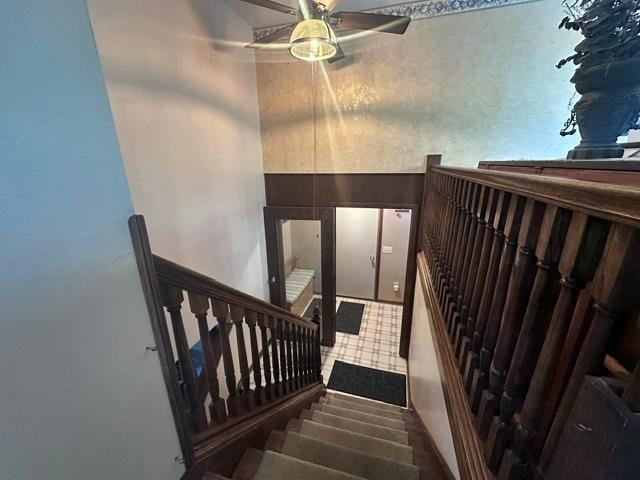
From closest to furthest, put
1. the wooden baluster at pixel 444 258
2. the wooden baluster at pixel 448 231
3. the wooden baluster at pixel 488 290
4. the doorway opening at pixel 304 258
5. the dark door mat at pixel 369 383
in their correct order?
the wooden baluster at pixel 488 290 → the wooden baluster at pixel 448 231 → the wooden baluster at pixel 444 258 → the dark door mat at pixel 369 383 → the doorway opening at pixel 304 258

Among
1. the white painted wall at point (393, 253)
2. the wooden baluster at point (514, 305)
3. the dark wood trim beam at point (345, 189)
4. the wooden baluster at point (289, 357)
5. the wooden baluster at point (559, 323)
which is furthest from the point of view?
Result: the white painted wall at point (393, 253)

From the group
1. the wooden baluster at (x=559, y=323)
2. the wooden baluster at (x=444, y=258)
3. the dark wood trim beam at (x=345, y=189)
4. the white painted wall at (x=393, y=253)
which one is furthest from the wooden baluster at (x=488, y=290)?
the white painted wall at (x=393, y=253)

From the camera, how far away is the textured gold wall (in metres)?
2.34

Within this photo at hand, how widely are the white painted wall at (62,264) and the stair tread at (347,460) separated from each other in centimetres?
97

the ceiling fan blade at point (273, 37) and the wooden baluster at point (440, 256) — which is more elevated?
the ceiling fan blade at point (273, 37)

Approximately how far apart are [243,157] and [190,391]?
2423mm

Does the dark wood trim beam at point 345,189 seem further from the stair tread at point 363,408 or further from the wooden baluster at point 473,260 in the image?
the stair tread at point 363,408

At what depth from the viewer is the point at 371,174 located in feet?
9.82

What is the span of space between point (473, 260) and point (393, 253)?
3.76m

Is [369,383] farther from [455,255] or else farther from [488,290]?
[488,290]

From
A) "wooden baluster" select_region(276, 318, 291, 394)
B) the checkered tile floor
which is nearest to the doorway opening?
the checkered tile floor

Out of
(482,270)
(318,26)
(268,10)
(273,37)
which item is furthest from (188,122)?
(482,270)

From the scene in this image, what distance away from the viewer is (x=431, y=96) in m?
2.61

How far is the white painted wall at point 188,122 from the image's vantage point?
153 cm
